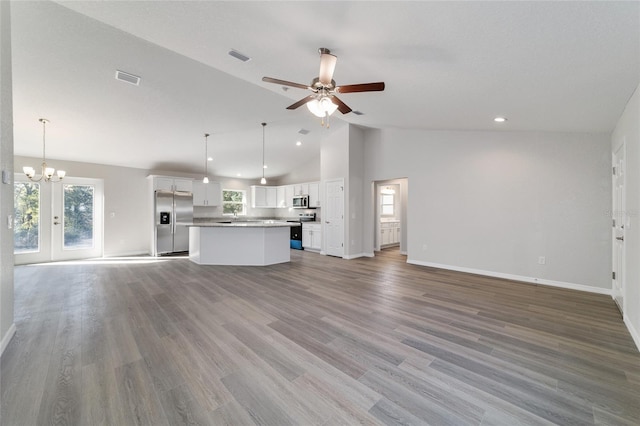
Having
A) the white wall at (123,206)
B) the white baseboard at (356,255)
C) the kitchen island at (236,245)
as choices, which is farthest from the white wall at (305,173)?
the white wall at (123,206)

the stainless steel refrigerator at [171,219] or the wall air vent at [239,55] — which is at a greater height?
the wall air vent at [239,55]

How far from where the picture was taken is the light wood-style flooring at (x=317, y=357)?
63.2 inches

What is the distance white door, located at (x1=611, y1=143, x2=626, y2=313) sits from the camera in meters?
3.21

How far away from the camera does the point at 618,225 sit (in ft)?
11.4

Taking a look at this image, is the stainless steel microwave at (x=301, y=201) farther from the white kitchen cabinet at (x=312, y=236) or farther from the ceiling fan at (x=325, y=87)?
the ceiling fan at (x=325, y=87)

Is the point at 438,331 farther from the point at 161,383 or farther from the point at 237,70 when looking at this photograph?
the point at 237,70

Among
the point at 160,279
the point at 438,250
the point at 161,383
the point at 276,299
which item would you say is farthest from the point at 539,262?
the point at 160,279

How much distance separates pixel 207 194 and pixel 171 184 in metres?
1.17

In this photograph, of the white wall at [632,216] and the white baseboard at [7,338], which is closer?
the white baseboard at [7,338]

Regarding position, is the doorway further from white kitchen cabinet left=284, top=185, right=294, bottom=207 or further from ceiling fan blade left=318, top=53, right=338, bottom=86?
ceiling fan blade left=318, top=53, right=338, bottom=86

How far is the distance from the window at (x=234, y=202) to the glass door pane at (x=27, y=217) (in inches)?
181

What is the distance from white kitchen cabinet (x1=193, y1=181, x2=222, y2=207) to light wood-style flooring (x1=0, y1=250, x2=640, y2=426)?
4.62 meters

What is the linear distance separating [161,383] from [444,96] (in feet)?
14.2

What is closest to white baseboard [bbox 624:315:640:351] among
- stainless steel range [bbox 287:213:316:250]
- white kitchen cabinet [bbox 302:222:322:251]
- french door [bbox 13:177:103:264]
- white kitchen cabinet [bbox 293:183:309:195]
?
white kitchen cabinet [bbox 302:222:322:251]
